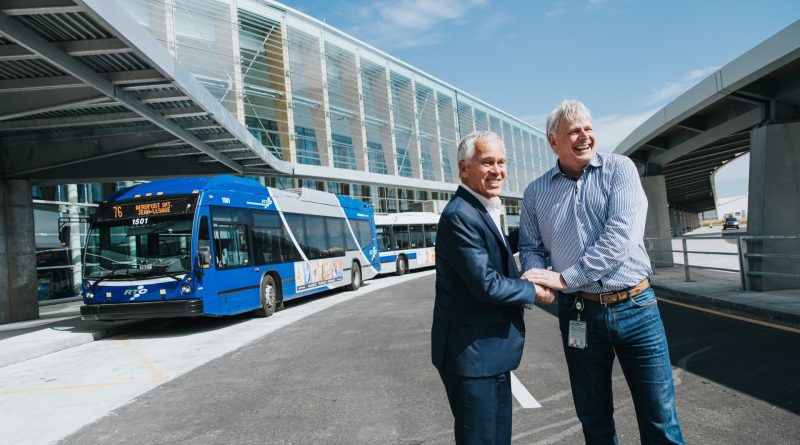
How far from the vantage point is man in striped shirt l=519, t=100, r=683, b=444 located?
2484 millimetres

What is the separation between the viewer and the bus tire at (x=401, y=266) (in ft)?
83.3

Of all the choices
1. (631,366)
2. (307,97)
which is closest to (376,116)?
(307,97)

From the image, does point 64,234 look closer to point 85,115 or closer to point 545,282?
point 85,115

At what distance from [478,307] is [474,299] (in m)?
0.04

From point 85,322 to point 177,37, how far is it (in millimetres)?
17201

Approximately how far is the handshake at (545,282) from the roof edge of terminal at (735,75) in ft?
28.3

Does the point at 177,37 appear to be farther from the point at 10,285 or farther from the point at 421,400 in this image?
the point at 421,400

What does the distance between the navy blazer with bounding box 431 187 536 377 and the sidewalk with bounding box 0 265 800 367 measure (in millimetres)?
6775

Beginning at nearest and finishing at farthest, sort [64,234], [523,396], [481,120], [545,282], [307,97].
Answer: [545,282] → [523,396] → [64,234] → [307,97] → [481,120]

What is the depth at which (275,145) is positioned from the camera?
29484mm

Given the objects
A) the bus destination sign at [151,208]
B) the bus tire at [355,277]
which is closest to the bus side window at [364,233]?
the bus tire at [355,277]

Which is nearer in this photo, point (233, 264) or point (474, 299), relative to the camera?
point (474, 299)

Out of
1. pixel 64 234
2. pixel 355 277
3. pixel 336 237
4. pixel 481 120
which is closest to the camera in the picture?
pixel 64 234

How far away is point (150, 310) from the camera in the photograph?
385 inches
